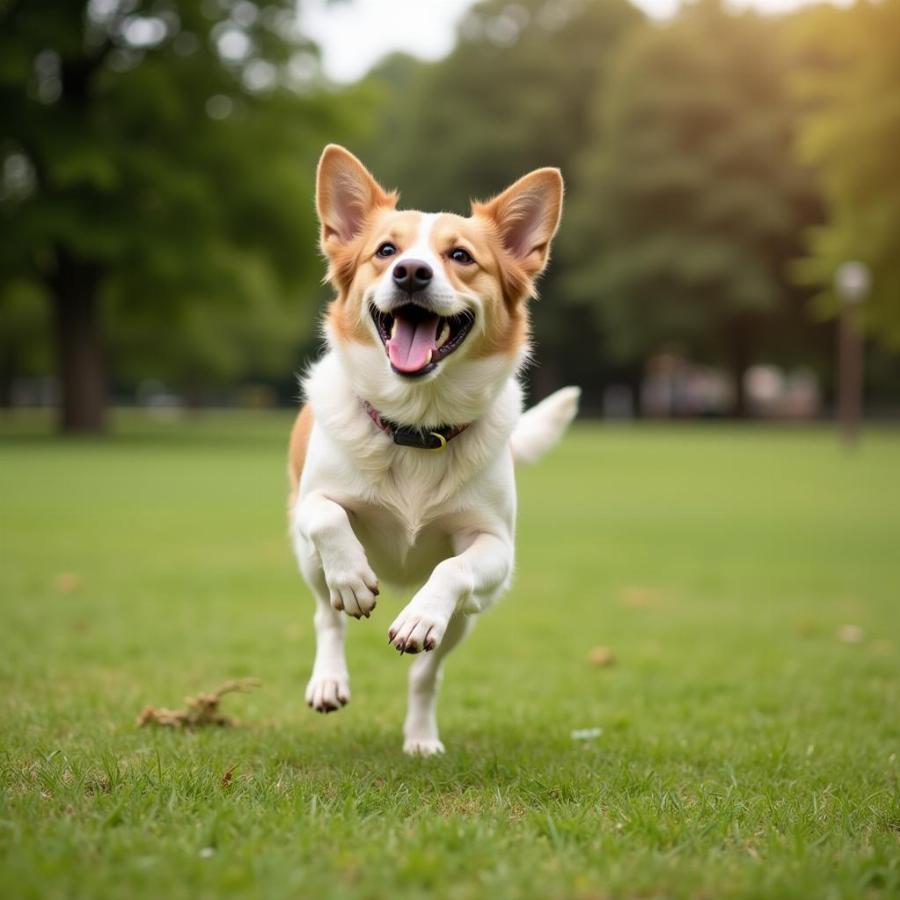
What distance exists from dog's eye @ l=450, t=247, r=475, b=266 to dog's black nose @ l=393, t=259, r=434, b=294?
1.02 ft

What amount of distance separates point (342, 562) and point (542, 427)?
6.29 feet

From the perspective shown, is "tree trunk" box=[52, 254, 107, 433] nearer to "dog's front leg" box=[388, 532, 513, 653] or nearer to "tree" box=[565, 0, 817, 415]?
"tree" box=[565, 0, 817, 415]

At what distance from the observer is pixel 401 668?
22.2ft

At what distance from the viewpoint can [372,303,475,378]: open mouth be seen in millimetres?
4277

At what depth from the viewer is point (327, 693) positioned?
4.36 m

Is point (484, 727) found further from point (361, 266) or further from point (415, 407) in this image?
point (361, 266)

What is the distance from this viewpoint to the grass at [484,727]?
9.40ft

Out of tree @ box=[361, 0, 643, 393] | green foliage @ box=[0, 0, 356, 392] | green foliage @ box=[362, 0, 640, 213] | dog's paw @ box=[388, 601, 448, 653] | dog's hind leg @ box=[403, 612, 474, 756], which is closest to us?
dog's paw @ box=[388, 601, 448, 653]

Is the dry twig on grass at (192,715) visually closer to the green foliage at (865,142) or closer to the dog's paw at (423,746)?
the dog's paw at (423,746)

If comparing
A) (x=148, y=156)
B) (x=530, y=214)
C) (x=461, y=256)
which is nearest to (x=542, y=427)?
(x=530, y=214)

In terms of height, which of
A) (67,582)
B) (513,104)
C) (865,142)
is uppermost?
(513,104)

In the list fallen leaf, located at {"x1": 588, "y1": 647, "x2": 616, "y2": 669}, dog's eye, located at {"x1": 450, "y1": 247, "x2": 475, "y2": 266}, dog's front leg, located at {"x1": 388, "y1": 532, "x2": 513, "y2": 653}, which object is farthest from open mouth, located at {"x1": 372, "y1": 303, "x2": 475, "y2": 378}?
fallen leaf, located at {"x1": 588, "y1": 647, "x2": 616, "y2": 669}

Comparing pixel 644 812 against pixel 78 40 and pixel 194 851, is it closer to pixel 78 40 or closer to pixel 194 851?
pixel 194 851

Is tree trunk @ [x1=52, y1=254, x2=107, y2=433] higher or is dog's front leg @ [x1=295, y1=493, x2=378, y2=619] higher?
tree trunk @ [x1=52, y1=254, x2=107, y2=433]
